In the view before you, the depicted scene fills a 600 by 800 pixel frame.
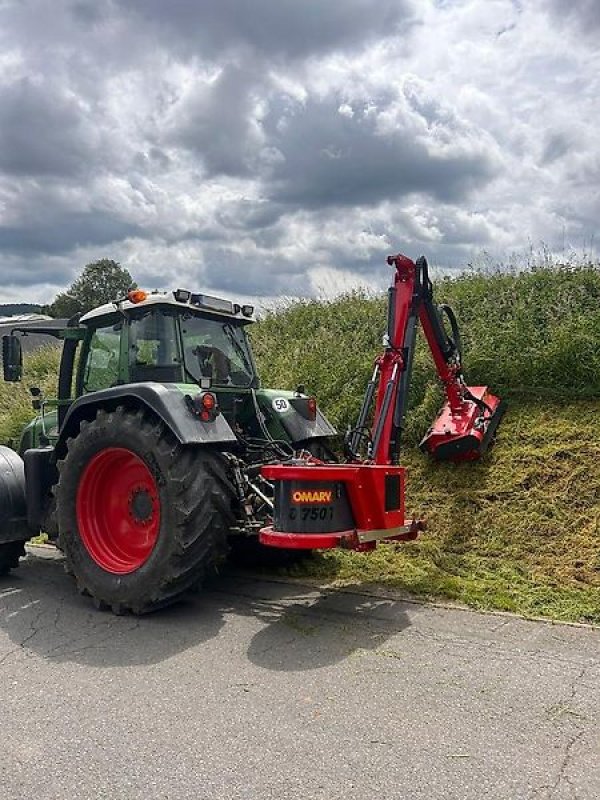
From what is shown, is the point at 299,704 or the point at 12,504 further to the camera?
the point at 12,504

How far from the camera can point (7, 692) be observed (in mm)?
3914

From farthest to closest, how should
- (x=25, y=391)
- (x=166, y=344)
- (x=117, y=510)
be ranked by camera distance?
(x=25, y=391) < (x=166, y=344) < (x=117, y=510)

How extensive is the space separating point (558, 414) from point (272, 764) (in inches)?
204

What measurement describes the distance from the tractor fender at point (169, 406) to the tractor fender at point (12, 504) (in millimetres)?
1097

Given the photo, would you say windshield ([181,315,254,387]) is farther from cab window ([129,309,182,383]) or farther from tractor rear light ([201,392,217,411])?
tractor rear light ([201,392,217,411])

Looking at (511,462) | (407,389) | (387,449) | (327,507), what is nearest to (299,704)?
(327,507)

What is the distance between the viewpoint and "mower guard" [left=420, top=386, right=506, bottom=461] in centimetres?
702

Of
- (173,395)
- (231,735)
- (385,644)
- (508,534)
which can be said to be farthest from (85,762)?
(508,534)

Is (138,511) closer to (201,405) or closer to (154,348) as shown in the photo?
Answer: (201,405)

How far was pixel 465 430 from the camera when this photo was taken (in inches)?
279

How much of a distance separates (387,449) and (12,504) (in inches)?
122

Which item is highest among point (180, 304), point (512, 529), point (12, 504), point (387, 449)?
point (180, 304)

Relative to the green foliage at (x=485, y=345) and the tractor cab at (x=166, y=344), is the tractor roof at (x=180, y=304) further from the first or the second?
the green foliage at (x=485, y=345)

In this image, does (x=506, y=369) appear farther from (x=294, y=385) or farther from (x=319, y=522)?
(x=319, y=522)
